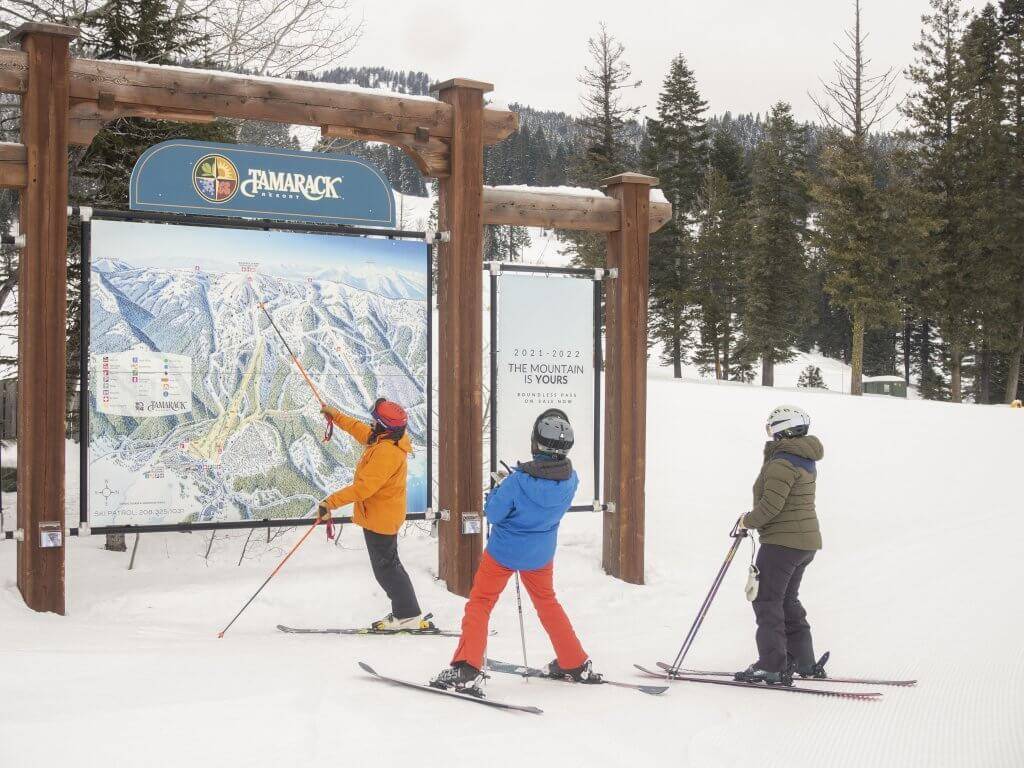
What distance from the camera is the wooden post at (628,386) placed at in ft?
28.4

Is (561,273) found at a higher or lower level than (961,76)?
lower

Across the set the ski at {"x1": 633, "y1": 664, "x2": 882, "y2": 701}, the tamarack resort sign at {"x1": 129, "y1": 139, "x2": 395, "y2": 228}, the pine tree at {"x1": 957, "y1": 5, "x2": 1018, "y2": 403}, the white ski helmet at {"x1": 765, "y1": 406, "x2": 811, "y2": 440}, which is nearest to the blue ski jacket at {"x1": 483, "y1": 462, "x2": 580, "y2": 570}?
the ski at {"x1": 633, "y1": 664, "x2": 882, "y2": 701}

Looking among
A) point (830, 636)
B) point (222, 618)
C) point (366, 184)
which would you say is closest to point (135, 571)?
point (222, 618)

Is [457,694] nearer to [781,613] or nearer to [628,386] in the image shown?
[781,613]

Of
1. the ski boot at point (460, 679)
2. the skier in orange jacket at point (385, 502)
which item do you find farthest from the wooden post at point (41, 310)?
the ski boot at point (460, 679)

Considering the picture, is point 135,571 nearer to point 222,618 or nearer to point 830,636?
point 222,618

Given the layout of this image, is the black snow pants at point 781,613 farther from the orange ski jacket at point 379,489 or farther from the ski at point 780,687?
the orange ski jacket at point 379,489

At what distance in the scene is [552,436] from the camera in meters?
5.27

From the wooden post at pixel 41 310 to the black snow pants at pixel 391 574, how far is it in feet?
7.05

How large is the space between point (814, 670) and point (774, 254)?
33.7 metres

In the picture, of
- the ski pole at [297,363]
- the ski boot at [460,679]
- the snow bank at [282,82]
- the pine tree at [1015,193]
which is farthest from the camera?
the pine tree at [1015,193]

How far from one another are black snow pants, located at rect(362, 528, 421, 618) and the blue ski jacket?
1.45 m

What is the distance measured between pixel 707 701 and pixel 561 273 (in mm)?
4407

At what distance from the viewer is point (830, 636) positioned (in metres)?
7.32
